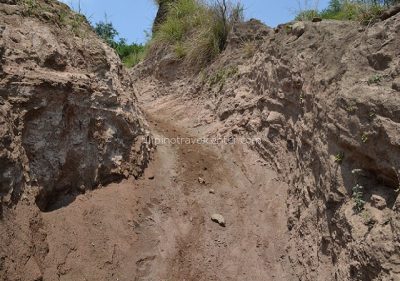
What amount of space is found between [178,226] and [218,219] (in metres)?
0.45

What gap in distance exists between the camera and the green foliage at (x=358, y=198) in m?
3.72

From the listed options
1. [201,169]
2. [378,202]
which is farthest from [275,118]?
[378,202]

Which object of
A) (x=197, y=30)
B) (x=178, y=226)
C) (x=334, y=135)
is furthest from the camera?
(x=197, y=30)

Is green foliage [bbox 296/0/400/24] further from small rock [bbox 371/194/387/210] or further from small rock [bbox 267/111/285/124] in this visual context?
small rock [bbox 371/194/387/210]

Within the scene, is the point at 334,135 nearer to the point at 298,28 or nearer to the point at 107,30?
the point at 298,28

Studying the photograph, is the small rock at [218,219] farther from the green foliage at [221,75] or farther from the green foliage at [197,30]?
the green foliage at [197,30]

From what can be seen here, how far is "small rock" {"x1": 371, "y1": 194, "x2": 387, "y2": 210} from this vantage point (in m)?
3.54

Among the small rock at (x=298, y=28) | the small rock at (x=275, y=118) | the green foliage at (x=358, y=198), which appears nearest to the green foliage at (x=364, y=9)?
the small rock at (x=298, y=28)

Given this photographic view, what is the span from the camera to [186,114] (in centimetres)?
798

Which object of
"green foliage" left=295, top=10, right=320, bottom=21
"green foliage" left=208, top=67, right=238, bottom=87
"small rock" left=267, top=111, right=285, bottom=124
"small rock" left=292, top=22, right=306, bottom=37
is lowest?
"small rock" left=267, top=111, right=285, bottom=124

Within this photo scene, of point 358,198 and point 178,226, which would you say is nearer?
point 358,198

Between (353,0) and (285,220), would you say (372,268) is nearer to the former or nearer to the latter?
(285,220)

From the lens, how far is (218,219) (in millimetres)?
5129

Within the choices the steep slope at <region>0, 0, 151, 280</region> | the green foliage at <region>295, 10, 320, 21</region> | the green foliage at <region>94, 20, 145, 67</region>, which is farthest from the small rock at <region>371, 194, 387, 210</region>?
the green foliage at <region>94, 20, 145, 67</region>
